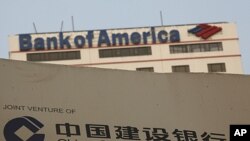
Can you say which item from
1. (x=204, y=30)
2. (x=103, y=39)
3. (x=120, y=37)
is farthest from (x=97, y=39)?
(x=204, y=30)

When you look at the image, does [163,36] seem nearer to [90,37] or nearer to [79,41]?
[90,37]

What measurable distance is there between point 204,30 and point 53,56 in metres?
15.9

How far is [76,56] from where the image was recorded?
41438 mm

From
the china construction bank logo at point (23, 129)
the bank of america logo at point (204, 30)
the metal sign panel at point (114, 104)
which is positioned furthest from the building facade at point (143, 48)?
the china construction bank logo at point (23, 129)

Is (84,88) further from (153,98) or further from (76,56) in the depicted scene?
(76,56)

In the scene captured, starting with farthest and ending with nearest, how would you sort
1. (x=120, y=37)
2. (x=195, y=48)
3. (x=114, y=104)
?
(x=120, y=37)
(x=195, y=48)
(x=114, y=104)

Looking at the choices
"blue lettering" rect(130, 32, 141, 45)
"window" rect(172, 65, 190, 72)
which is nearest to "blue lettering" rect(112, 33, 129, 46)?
"blue lettering" rect(130, 32, 141, 45)

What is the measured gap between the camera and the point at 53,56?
4188 centimetres

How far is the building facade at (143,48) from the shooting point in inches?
1624

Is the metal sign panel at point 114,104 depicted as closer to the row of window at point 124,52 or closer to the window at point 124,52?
the window at point 124,52

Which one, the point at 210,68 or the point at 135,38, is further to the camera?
the point at 135,38

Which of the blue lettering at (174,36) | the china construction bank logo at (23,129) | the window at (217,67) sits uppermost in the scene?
the blue lettering at (174,36)

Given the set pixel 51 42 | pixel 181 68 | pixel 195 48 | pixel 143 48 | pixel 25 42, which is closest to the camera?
pixel 181 68

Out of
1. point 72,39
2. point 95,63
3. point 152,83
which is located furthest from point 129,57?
point 152,83
